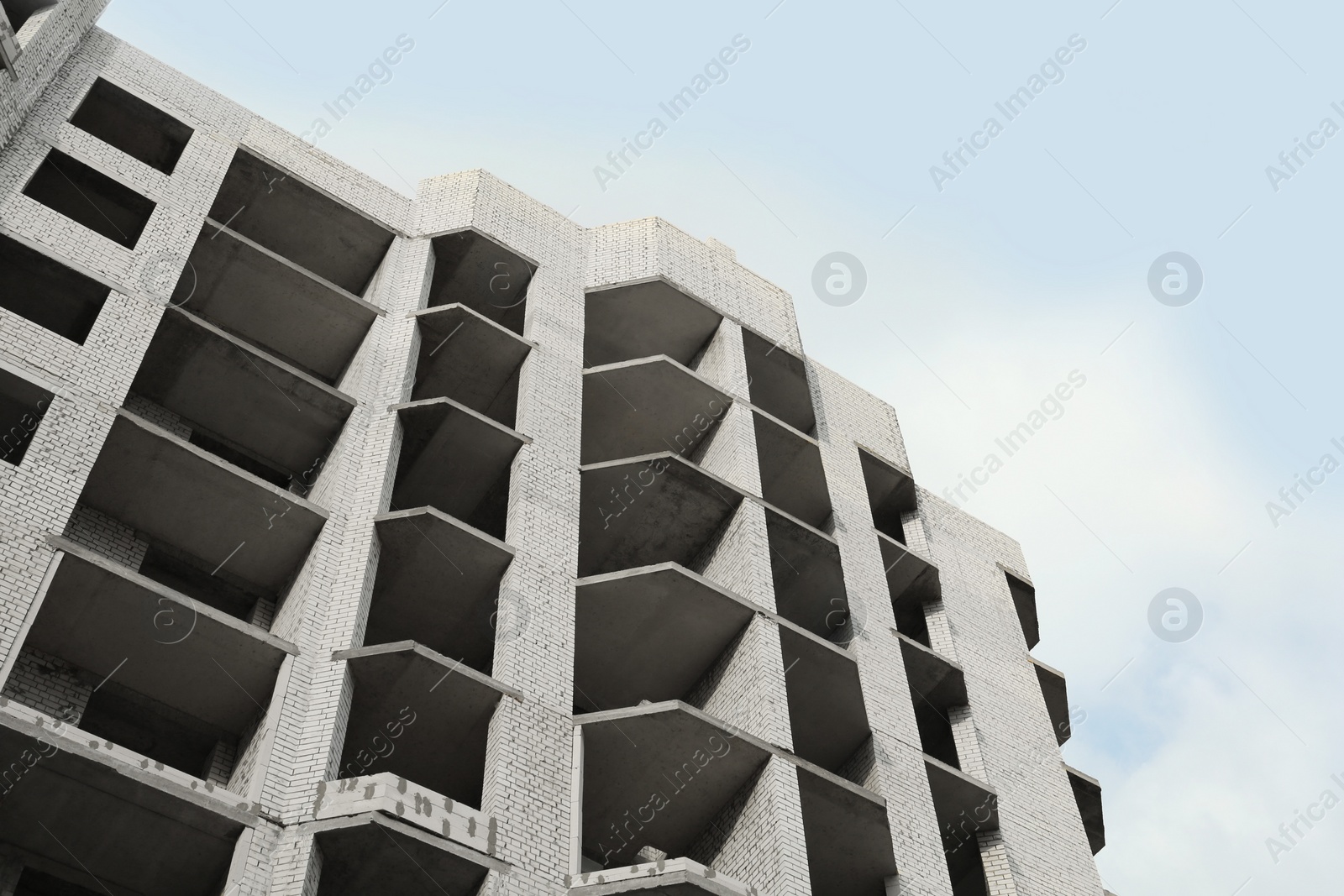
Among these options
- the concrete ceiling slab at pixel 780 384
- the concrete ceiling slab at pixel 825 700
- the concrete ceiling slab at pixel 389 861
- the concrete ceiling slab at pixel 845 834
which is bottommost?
the concrete ceiling slab at pixel 389 861

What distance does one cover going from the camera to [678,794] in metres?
18.9

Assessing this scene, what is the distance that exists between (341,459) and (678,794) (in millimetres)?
7471

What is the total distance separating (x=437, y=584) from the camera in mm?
19859

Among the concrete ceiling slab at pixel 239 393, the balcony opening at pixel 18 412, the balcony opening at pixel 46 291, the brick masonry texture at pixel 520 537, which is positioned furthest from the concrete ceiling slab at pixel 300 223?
the balcony opening at pixel 18 412

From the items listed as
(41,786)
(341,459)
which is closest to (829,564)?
(341,459)

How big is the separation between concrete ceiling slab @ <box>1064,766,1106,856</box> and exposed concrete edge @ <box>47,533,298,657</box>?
16.4 meters

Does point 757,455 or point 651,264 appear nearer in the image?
point 757,455

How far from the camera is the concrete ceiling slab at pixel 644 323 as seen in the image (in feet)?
91.8

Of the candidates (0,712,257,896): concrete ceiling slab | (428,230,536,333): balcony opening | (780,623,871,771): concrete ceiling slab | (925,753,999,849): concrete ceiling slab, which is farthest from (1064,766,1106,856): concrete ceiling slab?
(0,712,257,896): concrete ceiling slab

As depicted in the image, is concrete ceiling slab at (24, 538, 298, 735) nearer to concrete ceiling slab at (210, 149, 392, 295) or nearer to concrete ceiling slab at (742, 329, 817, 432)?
concrete ceiling slab at (210, 149, 392, 295)

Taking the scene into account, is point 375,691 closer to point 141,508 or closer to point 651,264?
point 141,508

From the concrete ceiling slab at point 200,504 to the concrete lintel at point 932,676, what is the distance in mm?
11343

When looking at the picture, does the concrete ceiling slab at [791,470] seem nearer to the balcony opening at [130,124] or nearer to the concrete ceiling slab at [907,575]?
the concrete ceiling slab at [907,575]

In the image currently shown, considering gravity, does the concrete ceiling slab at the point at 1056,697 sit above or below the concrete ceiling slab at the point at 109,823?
above
